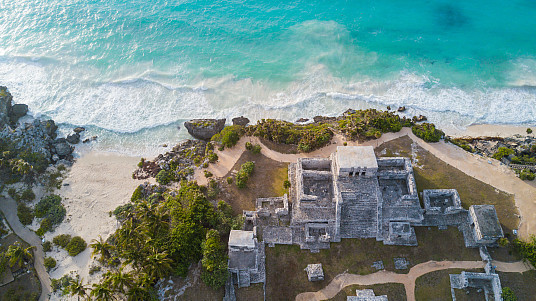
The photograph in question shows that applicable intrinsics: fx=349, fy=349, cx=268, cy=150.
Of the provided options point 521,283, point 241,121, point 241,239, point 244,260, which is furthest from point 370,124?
point 244,260

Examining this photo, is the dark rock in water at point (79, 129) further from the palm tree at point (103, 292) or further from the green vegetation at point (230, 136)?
the palm tree at point (103, 292)

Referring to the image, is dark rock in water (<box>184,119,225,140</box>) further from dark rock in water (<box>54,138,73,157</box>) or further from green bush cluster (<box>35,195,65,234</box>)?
green bush cluster (<box>35,195,65,234</box>)

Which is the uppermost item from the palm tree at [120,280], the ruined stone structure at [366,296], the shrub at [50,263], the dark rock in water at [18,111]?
the dark rock in water at [18,111]

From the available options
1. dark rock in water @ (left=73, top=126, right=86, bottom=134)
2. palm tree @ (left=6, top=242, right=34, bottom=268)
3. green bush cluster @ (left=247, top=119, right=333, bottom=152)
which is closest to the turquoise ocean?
dark rock in water @ (left=73, top=126, right=86, bottom=134)

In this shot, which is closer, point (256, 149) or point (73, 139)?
point (256, 149)

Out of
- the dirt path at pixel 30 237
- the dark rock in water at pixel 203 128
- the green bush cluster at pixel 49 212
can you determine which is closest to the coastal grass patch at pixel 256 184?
the dark rock in water at pixel 203 128

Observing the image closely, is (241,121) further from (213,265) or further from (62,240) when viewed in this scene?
(62,240)

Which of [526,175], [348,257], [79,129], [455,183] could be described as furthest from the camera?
[79,129]
